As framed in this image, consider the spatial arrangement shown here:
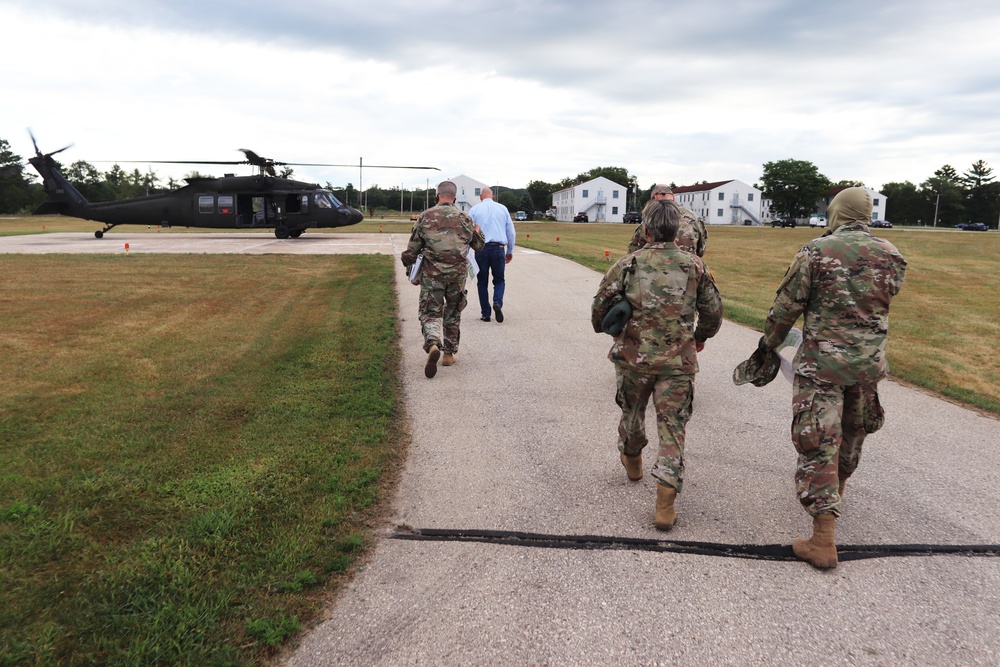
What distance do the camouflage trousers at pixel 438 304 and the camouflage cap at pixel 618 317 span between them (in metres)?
3.58

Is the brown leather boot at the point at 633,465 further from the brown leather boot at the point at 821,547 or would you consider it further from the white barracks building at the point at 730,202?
the white barracks building at the point at 730,202

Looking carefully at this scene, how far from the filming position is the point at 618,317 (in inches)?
157

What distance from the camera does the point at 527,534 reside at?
385 cm

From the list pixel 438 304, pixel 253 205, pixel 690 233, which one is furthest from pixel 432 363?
pixel 253 205

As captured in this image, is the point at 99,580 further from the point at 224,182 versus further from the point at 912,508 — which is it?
the point at 224,182

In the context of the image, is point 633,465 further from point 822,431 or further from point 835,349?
point 835,349

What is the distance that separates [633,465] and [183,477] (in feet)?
10.6

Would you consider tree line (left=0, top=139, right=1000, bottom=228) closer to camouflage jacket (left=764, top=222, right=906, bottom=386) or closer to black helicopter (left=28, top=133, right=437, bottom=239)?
black helicopter (left=28, top=133, right=437, bottom=239)

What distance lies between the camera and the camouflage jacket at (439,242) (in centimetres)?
732

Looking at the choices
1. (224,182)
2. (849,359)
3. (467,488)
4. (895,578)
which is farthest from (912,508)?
(224,182)

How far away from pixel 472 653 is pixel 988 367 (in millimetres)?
9476

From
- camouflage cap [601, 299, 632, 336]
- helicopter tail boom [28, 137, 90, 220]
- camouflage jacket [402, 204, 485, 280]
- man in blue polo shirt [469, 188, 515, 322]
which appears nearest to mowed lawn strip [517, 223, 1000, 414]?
man in blue polo shirt [469, 188, 515, 322]

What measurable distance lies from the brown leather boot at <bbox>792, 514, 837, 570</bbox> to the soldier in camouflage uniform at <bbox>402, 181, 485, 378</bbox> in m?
4.50

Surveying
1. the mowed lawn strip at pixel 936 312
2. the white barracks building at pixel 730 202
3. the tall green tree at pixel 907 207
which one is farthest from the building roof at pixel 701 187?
the mowed lawn strip at pixel 936 312
